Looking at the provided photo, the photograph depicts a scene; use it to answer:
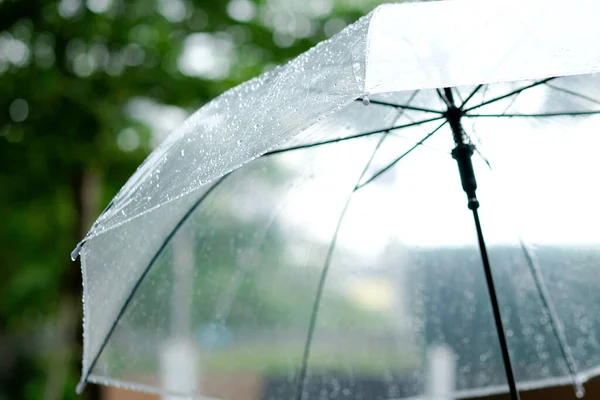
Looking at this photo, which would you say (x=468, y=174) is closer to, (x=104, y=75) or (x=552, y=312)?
(x=552, y=312)

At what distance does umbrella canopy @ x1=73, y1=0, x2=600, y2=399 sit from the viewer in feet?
8.31

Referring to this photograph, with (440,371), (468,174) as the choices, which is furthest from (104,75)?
(468,174)

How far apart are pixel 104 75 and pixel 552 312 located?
16.3 ft

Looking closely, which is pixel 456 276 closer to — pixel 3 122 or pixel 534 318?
pixel 534 318

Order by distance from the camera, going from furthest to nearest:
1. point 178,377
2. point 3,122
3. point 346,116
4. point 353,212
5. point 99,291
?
1. point 3,122
2. point 178,377
3. point 353,212
4. point 346,116
5. point 99,291

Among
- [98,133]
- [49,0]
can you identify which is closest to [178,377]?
[98,133]

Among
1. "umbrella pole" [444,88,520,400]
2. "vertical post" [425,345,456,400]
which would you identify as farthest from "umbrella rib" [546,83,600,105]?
"vertical post" [425,345,456,400]

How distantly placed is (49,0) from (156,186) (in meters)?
4.80

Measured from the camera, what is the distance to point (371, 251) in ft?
10.1

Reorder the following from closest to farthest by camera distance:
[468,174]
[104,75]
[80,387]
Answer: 1. [468,174]
2. [80,387]
3. [104,75]

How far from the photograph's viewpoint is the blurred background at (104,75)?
6.09 meters

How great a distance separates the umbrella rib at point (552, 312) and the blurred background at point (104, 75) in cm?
401

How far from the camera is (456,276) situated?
10.3 ft

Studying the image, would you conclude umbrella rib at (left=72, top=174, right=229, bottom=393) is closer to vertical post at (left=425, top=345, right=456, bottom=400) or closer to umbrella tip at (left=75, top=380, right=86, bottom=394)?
umbrella tip at (left=75, top=380, right=86, bottom=394)
